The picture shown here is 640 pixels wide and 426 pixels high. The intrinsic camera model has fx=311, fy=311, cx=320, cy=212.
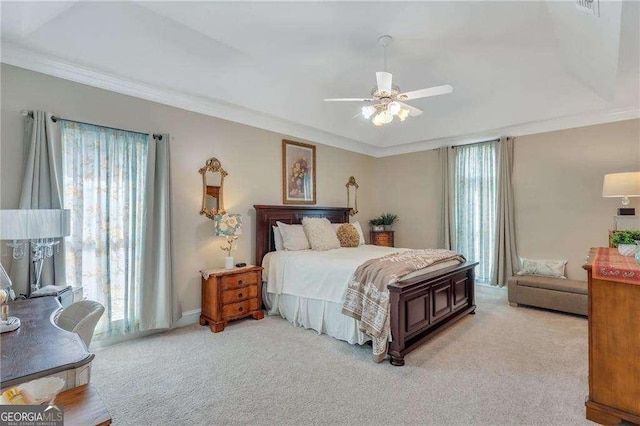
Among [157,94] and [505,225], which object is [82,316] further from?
[505,225]

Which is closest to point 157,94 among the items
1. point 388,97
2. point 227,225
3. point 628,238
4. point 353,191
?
point 227,225

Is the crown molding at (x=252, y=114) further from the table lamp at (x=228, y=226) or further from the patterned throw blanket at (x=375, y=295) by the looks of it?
the patterned throw blanket at (x=375, y=295)

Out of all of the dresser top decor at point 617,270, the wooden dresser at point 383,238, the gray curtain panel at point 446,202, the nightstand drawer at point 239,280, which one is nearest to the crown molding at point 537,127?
the gray curtain panel at point 446,202

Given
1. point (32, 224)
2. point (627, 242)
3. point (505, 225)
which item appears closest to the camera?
point (32, 224)

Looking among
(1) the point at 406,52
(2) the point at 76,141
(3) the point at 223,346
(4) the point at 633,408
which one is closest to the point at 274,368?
(3) the point at 223,346

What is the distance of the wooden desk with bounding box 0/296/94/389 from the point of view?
121 cm

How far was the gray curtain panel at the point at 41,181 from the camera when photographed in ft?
9.00

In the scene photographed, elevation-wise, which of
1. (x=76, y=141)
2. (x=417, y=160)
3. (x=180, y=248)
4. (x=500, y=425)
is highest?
(x=417, y=160)

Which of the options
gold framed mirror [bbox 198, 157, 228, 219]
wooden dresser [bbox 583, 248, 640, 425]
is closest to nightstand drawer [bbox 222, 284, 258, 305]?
gold framed mirror [bbox 198, 157, 228, 219]

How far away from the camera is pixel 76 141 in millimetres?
3127

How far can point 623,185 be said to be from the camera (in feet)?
12.2

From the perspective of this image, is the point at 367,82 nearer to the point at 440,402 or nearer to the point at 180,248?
the point at 180,248

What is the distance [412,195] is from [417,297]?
12.2 ft

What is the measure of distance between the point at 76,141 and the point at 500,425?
4362 mm
